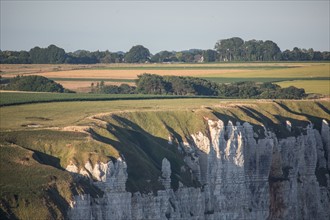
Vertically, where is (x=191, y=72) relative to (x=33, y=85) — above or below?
below

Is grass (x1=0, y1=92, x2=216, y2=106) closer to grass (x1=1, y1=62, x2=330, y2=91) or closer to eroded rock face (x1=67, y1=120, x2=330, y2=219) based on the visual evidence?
eroded rock face (x1=67, y1=120, x2=330, y2=219)

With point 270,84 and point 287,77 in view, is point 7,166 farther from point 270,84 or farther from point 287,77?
point 287,77

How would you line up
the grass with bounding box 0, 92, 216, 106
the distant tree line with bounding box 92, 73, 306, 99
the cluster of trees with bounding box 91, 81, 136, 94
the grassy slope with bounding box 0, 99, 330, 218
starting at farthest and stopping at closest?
the cluster of trees with bounding box 91, 81, 136, 94, the distant tree line with bounding box 92, 73, 306, 99, the grass with bounding box 0, 92, 216, 106, the grassy slope with bounding box 0, 99, 330, 218

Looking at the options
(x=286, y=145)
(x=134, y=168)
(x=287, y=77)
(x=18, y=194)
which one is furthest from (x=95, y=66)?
(x=18, y=194)

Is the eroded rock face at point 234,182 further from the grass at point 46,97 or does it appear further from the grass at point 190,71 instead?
the grass at point 190,71

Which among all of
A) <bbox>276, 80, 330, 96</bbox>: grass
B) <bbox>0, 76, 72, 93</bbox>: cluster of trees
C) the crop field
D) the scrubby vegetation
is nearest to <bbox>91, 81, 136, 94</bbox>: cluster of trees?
the scrubby vegetation

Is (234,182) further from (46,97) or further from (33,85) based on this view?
(33,85)

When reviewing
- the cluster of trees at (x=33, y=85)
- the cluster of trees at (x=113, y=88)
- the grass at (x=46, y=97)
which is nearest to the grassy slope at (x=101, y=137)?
the grass at (x=46, y=97)

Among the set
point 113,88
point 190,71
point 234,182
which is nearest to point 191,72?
point 190,71
